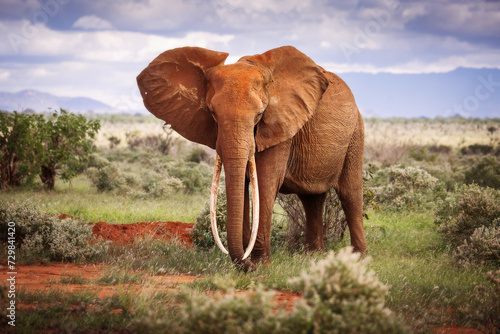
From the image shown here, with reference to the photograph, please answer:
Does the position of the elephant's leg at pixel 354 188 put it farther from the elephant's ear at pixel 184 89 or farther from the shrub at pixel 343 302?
the shrub at pixel 343 302

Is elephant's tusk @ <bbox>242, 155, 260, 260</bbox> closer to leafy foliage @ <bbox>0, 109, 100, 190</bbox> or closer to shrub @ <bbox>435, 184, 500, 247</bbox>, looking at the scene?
shrub @ <bbox>435, 184, 500, 247</bbox>

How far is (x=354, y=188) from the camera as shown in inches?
346

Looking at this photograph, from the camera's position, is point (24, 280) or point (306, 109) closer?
point (24, 280)

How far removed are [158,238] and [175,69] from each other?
316 centimetres

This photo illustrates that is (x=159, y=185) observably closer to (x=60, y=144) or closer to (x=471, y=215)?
(x=60, y=144)

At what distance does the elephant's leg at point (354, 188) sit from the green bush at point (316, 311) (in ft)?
16.1

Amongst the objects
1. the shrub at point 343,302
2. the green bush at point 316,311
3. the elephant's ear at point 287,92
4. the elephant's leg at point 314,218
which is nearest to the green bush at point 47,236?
the elephant's ear at point 287,92

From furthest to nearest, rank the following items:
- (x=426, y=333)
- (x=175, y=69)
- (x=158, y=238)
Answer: (x=158, y=238) → (x=175, y=69) → (x=426, y=333)

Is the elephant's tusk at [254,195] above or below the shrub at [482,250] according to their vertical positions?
above

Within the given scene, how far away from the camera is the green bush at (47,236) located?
711 centimetres

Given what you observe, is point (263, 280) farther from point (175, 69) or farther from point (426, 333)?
point (175, 69)

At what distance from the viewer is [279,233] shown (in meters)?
9.67

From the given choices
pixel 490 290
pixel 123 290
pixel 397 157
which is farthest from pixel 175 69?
pixel 397 157

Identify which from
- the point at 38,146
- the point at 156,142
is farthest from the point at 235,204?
the point at 156,142
